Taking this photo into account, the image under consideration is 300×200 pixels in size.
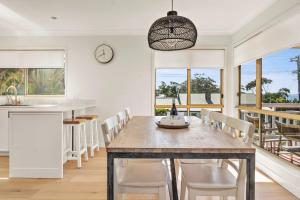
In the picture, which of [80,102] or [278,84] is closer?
[278,84]

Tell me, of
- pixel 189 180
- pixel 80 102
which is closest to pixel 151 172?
pixel 189 180

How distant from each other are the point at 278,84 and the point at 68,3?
3.17m

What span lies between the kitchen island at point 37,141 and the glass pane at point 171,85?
7.60ft

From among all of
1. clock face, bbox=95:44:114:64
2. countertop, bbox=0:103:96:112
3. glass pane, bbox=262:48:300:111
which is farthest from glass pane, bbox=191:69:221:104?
countertop, bbox=0:103:96:112

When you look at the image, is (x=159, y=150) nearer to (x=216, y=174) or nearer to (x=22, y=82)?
(x=216, y=174)

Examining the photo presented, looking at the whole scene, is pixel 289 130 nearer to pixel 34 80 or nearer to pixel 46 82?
pixel 46 82

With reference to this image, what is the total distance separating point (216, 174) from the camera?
6.16 ft

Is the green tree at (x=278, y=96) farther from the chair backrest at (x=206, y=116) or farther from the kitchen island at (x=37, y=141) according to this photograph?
the kitchen island at (x=37, y=141)

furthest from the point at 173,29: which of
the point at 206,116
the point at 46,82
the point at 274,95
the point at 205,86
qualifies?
the point at 46,82

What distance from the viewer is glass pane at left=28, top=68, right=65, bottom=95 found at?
16.0 ft

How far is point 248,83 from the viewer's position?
4207mm

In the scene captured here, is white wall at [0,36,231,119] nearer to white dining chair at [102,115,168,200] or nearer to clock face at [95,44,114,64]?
clock face at [95,44,114,64]

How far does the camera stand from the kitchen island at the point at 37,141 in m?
3.10

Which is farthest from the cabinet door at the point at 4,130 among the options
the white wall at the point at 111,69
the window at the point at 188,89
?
the window at the point at 188,89
